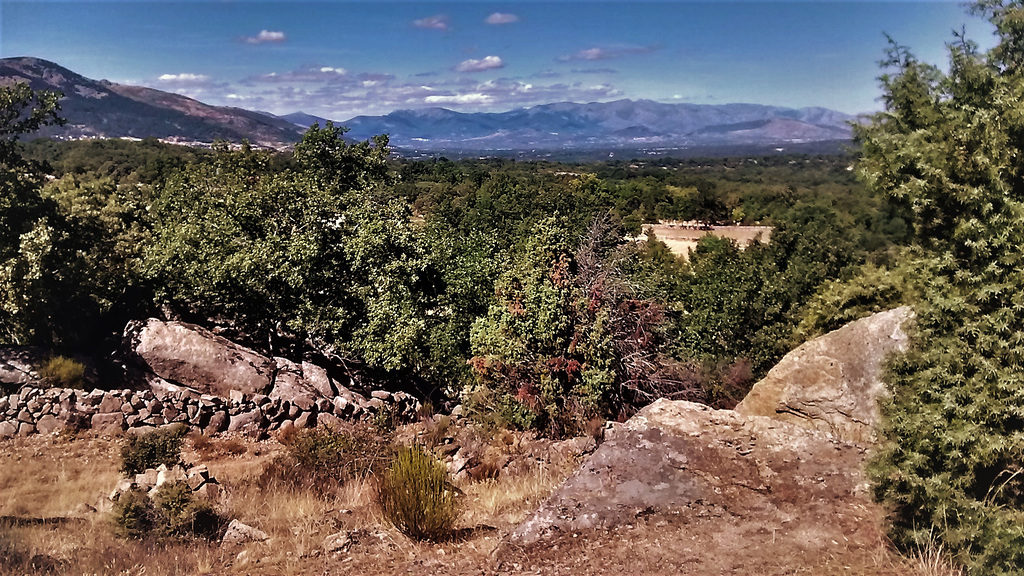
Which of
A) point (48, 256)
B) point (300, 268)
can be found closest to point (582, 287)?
point (300, 268)

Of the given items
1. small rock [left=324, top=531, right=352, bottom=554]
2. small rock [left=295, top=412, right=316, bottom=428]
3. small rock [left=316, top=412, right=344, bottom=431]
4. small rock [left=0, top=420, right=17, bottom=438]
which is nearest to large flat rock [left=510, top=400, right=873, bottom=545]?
small rock [left=324, top=531, right=352, bottom=554]

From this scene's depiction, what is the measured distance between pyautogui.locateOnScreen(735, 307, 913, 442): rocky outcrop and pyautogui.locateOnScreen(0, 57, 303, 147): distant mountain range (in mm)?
54787

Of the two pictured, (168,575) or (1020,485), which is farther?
(168,575)

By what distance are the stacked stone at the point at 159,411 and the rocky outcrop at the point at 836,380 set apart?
6840 millimetres

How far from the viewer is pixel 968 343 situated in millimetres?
4109

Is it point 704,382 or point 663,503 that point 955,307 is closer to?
point 663,503

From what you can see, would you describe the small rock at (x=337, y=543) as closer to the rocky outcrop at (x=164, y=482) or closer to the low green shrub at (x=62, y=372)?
the rocky outcrop at (x=164, y=482)

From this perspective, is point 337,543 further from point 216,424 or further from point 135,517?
point 216,424

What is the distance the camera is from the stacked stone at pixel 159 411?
38.2ft

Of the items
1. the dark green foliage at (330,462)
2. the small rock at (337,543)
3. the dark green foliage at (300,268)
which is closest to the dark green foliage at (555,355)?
the dark green foliage at (330,462)

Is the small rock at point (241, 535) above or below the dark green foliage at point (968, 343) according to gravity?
below

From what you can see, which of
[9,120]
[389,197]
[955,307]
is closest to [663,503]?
[955,307]

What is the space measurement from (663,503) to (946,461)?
2416 mm

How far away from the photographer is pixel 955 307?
4105 mm
